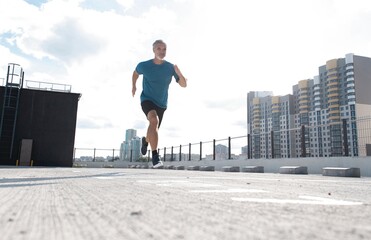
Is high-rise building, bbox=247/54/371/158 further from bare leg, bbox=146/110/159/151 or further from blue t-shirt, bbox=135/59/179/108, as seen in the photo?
bare leg, bbox=146/110/159/151

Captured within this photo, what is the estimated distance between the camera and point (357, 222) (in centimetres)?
98

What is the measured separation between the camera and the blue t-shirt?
588cm

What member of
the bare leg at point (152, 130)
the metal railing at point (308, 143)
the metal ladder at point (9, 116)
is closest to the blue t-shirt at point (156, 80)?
the bare leg at point (152, 130)

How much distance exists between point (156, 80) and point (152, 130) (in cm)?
97

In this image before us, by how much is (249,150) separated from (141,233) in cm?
1513

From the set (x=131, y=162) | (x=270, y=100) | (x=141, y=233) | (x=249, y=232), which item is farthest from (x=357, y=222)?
(x=270, y=100)

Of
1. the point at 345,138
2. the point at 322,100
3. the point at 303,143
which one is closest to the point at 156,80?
the point at 345,138

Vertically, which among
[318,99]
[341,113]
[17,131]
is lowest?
[17,131]

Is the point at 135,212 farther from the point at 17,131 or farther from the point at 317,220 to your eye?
the point at 17,131

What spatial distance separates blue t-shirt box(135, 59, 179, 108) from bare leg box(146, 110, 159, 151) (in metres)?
0.28

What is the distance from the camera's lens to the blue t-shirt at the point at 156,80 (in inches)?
231

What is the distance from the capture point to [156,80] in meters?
5.90

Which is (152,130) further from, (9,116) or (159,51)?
(9,116)

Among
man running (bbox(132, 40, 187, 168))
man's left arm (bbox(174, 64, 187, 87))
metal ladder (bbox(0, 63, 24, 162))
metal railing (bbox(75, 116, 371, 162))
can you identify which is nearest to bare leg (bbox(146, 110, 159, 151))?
man running (bbox(132, 40, 187, 168))
